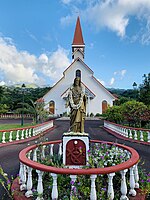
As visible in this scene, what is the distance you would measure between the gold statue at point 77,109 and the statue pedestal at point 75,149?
0.24m

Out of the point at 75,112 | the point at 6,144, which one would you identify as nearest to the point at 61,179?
the point at 75,112

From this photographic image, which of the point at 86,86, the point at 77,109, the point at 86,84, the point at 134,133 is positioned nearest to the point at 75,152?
the point at 77,109

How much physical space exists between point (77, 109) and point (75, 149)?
109cm

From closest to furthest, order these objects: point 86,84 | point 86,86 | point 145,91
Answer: point 145,91, point 86,86, point 86,84

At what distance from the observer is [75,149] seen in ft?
16.3

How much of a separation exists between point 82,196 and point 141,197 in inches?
46.5

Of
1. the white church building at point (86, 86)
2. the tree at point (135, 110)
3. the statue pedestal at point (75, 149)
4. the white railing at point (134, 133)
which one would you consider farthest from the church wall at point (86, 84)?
the statue pedestal at point (75, 149)

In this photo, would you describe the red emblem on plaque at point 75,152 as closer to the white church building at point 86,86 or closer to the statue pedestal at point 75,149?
the statue pedestal at point 75,149

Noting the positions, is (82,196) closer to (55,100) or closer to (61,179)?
(61,179)

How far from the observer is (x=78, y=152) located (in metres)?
4.95

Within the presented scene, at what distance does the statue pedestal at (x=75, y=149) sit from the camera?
4926mm

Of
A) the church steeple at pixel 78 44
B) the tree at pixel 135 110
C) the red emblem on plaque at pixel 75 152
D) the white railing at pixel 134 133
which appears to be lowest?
the white railing at pixel 134 133

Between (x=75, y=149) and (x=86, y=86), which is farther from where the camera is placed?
(x=86, y=86)

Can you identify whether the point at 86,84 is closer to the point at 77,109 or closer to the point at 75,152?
the point at 77,109
